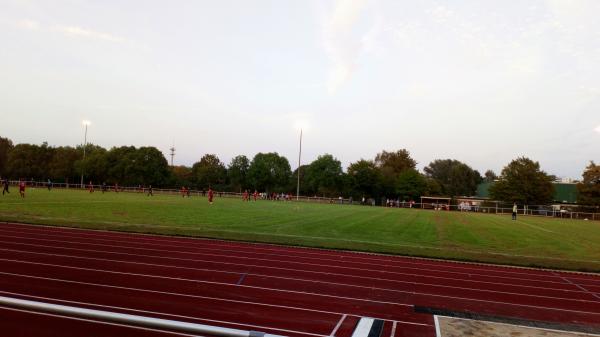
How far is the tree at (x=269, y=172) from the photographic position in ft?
330

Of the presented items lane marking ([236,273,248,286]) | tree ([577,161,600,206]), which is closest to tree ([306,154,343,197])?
tree ([577,161,600,206])

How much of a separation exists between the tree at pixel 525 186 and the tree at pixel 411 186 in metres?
18.4

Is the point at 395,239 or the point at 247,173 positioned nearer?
the point at 395,239

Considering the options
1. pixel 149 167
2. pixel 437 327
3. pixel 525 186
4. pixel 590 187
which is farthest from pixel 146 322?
pixel 149 167

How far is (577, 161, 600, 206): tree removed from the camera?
61656mm

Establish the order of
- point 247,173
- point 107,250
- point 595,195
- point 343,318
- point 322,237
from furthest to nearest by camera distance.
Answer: point 247,173 < point 595,195 < point 322,237 < point 107,250 < point 343,318

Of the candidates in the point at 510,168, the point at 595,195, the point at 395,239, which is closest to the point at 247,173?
the point at 510,168

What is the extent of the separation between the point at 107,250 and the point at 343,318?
8365 mm

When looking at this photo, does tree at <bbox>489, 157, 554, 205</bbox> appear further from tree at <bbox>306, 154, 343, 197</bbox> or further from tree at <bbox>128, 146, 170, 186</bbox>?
tree at <bbox>128, 146, 170, 186</bbox>

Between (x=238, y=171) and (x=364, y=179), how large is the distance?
3187cm

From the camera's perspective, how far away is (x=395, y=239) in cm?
1925

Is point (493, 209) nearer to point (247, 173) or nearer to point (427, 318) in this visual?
point (247, 173)

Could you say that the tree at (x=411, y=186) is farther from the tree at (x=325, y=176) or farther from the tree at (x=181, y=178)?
the tree at (x=181, y=178)

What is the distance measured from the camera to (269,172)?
102 meters
